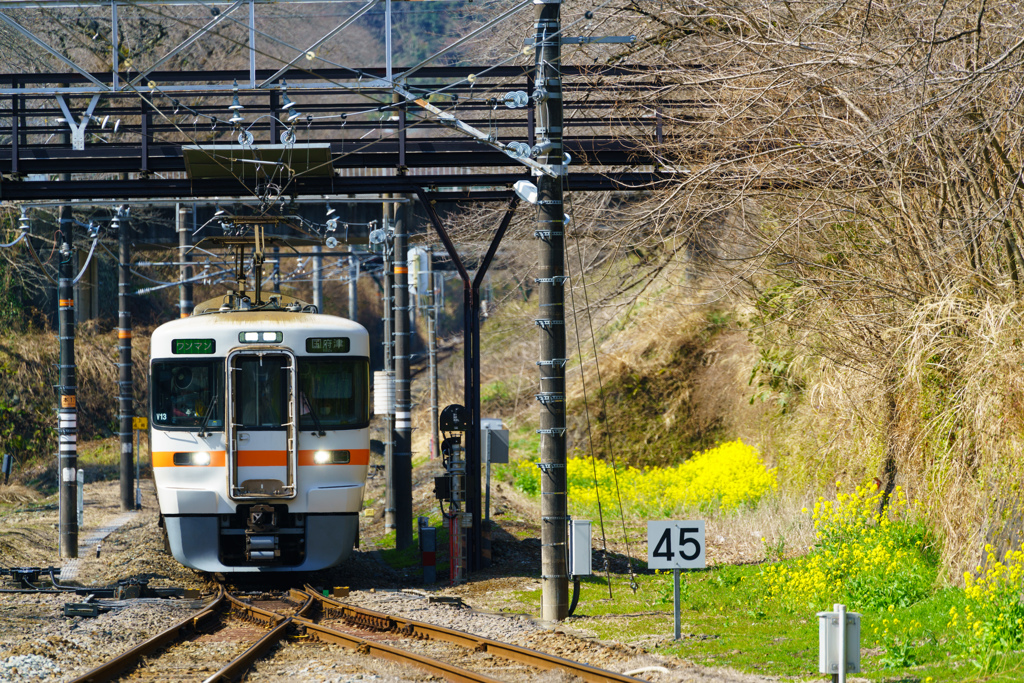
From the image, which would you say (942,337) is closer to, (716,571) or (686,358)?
(716,571)

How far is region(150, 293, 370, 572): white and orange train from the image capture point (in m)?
14.2

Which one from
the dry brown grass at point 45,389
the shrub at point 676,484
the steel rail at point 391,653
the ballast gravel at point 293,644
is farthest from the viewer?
the dry brown grass at point 45,389

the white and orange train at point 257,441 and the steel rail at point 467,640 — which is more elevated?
the white and orange train at point 257,441

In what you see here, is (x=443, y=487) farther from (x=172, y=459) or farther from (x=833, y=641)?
(x=833, y=641)

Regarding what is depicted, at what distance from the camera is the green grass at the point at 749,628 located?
30.0ft

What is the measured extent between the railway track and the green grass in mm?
1406

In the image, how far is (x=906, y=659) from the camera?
9180 mm

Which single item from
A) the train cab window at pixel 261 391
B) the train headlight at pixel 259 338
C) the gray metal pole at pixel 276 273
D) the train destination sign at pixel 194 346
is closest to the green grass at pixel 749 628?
the train cab window at pixel 261 391

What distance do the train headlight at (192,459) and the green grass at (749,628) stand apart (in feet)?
14.7

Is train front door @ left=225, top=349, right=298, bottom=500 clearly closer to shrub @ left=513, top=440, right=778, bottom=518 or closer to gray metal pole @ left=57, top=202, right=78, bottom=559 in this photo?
gray metal pole @ left=57, top=202, right=78, bottom=559

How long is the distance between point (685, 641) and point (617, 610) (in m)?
2.20

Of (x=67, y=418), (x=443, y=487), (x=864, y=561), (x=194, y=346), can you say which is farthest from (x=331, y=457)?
(x=864, y=561)

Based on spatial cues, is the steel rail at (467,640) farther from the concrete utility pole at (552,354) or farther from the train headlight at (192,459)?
the train headlight at (192,459)

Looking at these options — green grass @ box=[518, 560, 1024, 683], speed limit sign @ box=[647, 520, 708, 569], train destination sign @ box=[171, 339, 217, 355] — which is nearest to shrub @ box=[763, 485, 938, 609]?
green grass @ box=[518, 560, 1024, 683]
